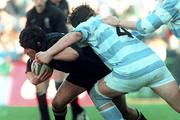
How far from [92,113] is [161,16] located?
4.41 m

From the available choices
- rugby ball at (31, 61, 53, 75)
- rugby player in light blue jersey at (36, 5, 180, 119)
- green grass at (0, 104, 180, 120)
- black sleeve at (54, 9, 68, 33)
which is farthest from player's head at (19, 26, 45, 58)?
green grass at (0, 104, 180, 120)

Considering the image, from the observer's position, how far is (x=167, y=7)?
236 inches

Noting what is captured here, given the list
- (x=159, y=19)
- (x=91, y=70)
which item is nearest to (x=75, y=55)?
(x=91, y=70)

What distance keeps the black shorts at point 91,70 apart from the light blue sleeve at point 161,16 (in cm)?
82

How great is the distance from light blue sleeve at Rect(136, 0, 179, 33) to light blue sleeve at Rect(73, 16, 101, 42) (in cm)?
41

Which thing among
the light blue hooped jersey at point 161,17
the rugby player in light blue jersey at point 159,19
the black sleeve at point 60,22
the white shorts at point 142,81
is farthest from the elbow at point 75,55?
the black sleeve at point 60,22

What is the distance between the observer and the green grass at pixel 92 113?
9750 mm

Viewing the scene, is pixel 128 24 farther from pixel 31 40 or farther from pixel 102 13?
pixel 102 13

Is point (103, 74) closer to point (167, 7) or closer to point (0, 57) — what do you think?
point (167, 7)

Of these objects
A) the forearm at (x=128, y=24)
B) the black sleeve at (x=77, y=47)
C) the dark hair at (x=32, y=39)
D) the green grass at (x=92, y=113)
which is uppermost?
Answer: the forearm at (x=128, y=24)

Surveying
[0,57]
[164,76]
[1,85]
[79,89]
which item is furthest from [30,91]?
[164,76]

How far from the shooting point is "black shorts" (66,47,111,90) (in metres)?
6.74

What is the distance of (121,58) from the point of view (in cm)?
612

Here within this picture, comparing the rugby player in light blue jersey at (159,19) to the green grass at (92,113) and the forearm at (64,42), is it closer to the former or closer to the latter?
the forearm at (64,42)
